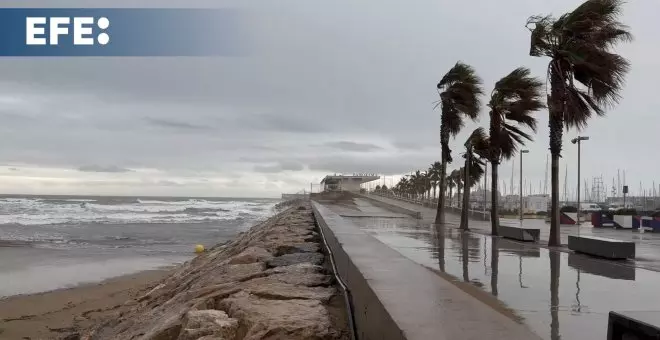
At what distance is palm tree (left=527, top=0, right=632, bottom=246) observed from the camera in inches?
537

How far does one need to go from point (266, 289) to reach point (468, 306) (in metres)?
3.04

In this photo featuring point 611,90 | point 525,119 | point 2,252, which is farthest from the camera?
point 2,252

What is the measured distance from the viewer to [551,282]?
857 centimetres

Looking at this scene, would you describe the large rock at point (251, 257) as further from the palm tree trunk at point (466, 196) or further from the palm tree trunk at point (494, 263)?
the palm tree trunk at point (466, 196)

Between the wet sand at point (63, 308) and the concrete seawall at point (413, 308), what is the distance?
6.78m

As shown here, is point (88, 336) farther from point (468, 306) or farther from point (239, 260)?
point (468, 306)

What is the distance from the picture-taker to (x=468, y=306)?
4.22 m

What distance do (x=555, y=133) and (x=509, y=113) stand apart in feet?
13.6

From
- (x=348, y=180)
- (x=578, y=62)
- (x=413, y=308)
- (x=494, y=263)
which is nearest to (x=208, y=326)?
(x=413, y=308)

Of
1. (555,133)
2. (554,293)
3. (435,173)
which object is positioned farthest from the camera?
(435,173)

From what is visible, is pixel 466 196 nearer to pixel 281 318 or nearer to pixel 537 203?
pixel 281 318

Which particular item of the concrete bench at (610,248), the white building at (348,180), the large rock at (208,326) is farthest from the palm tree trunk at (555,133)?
the white building at (348,180)

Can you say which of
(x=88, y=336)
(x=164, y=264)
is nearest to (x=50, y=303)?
(x=88, y=336)

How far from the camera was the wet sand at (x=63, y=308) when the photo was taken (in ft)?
33.5
